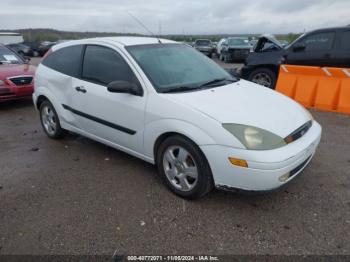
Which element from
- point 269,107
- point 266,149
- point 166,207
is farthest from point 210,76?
point 166,207

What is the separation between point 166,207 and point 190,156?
606 mm

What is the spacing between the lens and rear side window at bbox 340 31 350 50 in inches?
279

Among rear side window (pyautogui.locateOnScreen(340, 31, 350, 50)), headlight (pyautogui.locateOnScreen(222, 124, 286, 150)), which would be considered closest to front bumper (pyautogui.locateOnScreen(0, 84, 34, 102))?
headlight (pyautogui.locateOnScreen(222, 124, 286, 150))

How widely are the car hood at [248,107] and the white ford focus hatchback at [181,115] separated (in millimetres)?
11

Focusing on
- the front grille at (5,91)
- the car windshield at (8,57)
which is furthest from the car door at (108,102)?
the car windshield at (8,57)

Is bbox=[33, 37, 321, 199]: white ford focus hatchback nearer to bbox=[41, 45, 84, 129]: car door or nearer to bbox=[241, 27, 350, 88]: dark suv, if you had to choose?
bbox=[41, 45, 84, 129]: car door

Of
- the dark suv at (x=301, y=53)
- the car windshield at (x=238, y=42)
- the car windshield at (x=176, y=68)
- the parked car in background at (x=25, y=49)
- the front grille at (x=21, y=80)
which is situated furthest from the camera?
the parked car in background at (x=25, y=49)

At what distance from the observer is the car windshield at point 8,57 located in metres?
8.16

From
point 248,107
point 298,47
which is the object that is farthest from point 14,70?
point 298,47

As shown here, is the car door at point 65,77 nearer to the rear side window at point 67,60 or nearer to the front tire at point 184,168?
the rear side window at point 67,60

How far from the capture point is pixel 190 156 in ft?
A: 10.1

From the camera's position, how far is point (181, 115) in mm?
3047

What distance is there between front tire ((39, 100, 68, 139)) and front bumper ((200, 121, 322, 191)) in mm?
2953

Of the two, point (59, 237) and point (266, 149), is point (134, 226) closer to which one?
point (59, 237)
